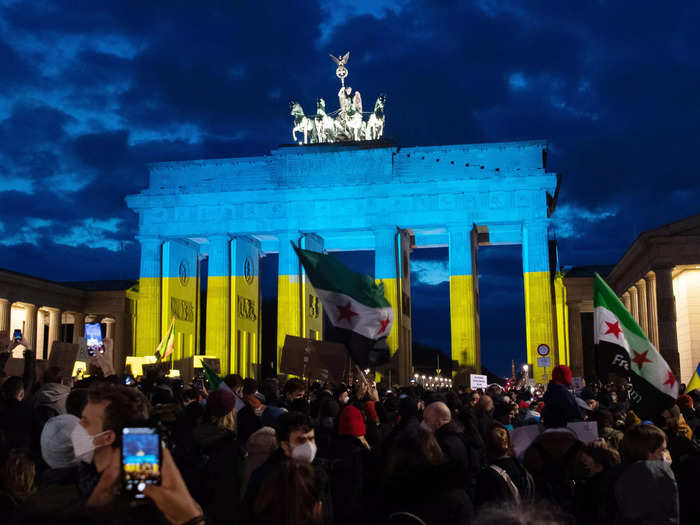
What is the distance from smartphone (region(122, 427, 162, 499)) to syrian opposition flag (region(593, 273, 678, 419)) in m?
8.28

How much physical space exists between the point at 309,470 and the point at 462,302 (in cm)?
5541

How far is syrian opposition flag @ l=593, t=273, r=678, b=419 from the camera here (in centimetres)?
1061

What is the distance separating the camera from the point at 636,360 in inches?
432

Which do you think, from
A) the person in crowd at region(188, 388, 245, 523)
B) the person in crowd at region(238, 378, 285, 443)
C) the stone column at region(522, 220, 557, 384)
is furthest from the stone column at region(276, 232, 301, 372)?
the person in crowd at region(188, 388, 245, 523)

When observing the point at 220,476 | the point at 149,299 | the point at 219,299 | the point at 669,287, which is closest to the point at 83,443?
the point at 220,476

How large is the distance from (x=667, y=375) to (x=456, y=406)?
13.9 ft

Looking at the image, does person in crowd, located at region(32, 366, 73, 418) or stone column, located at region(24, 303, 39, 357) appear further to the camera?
stone column, located at region(24, 303, 39, 357)

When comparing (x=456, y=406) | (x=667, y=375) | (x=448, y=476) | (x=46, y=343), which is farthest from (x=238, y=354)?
(x=448, y=476)

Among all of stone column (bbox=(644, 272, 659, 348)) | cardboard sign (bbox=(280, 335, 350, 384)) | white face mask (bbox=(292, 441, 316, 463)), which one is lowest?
white face mask (bbox=(292, 441, 316, 463))

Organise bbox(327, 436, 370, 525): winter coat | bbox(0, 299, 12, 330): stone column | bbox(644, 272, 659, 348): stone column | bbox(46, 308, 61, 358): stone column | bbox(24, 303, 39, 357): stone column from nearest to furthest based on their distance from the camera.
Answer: bbox(327, 436, 370, 525): winter coat
bbox(644, 272, 659, 348): stone column
bbox(0, 299, 12, 330): stone column
bbox(24, 303, 39, 357): stone column
bbox(46, 308, 61, 358): stone column

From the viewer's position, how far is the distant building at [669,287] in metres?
40.1

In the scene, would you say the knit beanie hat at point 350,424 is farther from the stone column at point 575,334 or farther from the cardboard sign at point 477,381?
the stone column at point 575,334

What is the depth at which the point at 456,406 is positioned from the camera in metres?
14.2

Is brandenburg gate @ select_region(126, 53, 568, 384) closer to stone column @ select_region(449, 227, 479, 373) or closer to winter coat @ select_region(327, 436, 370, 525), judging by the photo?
stone column @ select_region(449, 227, 479, 373)
